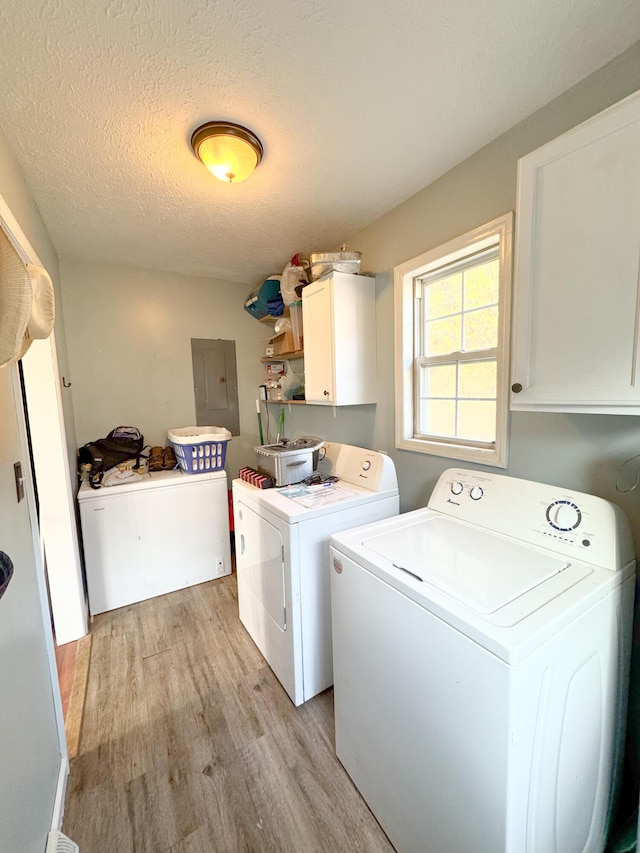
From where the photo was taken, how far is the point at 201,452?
2.53 meters

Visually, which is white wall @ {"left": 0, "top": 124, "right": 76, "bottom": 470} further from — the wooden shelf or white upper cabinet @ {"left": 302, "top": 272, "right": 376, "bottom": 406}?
the wooden shelf

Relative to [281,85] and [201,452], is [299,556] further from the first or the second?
[281,85]

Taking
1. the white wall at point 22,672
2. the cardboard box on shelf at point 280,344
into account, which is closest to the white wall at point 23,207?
the white wall at point 22,672

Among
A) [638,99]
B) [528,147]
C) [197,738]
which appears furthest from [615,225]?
[197,738]

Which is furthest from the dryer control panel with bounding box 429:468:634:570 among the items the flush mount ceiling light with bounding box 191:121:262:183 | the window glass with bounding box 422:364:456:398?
the flush mount ceiling light with bounding box 191:121:262:183

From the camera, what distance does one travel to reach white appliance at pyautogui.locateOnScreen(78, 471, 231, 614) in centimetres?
219

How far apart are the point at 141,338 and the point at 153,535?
158cm

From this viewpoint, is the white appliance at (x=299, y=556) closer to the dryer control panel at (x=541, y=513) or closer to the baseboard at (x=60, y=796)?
the dryer control panel at (x=541, y=513)

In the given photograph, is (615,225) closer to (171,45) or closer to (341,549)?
(341,549)

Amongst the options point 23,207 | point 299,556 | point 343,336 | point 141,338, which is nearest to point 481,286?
point 343,336

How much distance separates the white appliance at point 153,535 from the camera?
219 centimetres

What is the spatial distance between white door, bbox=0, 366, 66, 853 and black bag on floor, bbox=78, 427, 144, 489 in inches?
47.6

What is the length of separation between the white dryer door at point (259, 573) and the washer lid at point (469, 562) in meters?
0.59

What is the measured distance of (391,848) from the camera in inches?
42.4
